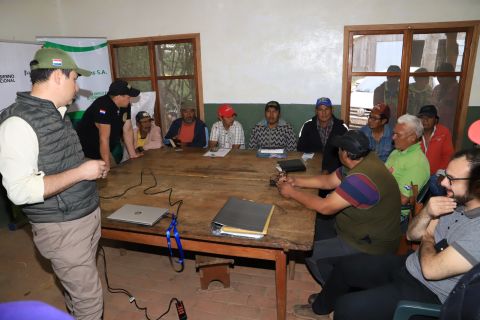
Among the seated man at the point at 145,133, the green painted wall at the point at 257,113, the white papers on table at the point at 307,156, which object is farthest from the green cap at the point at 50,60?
the green painted wall at the point at 257,113

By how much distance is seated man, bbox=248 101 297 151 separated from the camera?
3750 mm

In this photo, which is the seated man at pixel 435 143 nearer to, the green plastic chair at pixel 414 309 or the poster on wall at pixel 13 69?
the green plastic chair at pixel 414 309

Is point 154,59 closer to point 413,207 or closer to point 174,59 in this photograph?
point 174,59

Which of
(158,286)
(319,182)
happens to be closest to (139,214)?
(158,286)

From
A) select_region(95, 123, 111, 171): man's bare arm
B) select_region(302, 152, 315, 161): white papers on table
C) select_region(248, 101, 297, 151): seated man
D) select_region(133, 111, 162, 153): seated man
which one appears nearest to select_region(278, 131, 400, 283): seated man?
select_region(302, 152, 315, 161): white papers on table

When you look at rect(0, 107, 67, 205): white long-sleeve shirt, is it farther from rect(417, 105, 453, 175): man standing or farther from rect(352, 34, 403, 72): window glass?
rect(352, 34, 403, 72): window glass

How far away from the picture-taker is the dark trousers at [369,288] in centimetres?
144

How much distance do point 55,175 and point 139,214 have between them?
60cm

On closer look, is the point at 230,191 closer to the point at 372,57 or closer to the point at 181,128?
the point at 181,128

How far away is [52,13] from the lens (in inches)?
173

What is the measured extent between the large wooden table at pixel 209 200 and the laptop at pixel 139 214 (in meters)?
0.03

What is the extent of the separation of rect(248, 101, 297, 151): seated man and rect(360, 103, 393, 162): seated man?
87cm

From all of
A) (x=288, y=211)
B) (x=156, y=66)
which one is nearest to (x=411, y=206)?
(x=288, y=211)

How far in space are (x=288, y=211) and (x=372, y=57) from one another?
2.78 metres
